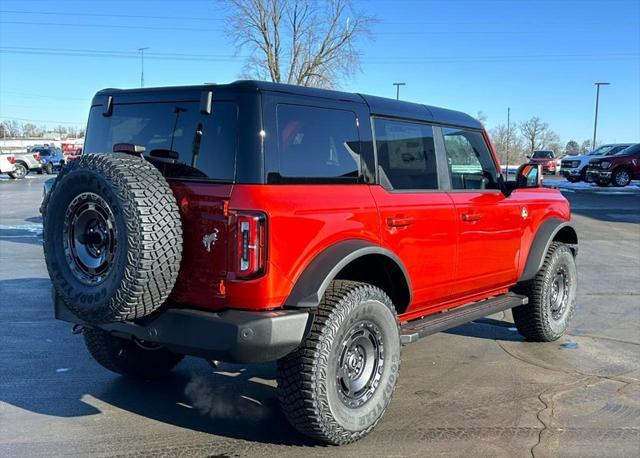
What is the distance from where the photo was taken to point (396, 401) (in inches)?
175

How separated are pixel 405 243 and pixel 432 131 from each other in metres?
1.11

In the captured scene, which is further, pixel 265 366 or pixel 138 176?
pixel 265 366

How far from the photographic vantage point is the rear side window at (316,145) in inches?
142

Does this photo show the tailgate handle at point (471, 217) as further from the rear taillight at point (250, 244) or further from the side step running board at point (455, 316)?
the rear taillight at point (250, 244)

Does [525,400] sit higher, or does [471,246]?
[471,246]

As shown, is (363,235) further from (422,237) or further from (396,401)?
(396,401)

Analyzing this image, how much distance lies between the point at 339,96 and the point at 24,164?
119ft

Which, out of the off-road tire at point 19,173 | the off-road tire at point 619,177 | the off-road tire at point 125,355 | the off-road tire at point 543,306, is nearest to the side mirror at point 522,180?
the off-road tire at point 543,306

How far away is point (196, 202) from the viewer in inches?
134

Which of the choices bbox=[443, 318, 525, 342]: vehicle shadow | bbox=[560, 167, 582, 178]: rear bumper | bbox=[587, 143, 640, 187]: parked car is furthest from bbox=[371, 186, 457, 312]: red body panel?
bbox=[560, 167, 582, 178]: rear bumper

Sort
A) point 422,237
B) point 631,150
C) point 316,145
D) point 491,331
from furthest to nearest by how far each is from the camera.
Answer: point 631,150 < point 491,331 < point 422,237 < point 316,145

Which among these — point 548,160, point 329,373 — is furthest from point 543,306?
point 548,160

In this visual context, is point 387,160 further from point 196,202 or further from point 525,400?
point 525,400

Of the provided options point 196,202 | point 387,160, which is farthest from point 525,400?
point 196,202
